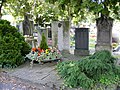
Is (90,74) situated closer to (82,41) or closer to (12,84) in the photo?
(12,84)

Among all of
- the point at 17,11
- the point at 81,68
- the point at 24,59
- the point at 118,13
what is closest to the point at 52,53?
the point at 24,59

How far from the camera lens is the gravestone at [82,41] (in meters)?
7.42

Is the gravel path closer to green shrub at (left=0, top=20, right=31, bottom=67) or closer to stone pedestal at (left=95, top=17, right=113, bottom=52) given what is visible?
green shrub at (left=0, top=20, right=31, bottom=67)

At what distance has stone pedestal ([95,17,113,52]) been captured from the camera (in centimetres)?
668

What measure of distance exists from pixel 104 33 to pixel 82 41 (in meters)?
1.05

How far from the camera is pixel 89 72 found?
3551mm

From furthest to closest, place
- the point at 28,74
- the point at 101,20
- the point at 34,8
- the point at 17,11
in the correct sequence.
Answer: the point at 17,11
the point at 34,8
the point at 101,20
the point at 28,74

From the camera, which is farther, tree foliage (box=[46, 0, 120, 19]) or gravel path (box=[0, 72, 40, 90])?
tree foliage (box=[46, 0, 120, 19])

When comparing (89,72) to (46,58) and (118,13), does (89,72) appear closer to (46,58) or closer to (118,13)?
(46,58)

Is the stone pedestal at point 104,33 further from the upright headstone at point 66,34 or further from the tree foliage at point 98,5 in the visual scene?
the upright headstone at point 66,34

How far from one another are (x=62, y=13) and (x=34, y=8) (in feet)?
6.40

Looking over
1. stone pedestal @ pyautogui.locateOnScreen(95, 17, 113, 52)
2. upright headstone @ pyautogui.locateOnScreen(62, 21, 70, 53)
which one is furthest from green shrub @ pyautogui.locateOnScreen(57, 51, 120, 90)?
upright headstone @ pyautogui.locateOnScreen(62, 21, 70, 53)

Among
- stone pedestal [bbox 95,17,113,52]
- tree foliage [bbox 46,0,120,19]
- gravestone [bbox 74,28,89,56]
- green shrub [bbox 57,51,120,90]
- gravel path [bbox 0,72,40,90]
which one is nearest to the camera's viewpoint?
green shrub [bbox 57,51,120,90]

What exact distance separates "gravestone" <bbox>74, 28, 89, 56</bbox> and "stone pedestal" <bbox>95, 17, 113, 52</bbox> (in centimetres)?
63
